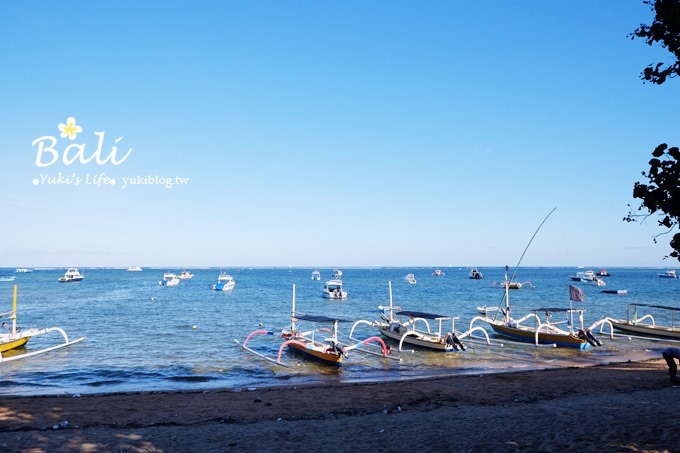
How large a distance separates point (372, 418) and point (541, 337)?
2425cm

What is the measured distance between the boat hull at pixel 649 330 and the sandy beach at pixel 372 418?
20.0 meters

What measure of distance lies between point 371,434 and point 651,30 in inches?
436

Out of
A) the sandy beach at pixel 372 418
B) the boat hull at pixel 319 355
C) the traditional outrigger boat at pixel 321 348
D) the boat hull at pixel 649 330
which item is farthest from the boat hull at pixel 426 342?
the boat hull at pixel 649 330

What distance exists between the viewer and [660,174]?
807 cm

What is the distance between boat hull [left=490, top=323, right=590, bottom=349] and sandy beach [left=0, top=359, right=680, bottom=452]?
38.5 feet

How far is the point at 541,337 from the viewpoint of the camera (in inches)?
1374

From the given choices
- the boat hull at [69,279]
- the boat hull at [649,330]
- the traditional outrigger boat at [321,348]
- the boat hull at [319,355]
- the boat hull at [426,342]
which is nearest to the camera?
the boat hull at [319,355]

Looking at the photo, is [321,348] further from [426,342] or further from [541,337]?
[541,337]

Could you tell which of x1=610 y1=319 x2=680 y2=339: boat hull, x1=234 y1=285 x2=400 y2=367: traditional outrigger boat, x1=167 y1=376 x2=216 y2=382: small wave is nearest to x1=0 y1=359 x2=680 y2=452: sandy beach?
x1=167 y1=376 x2=216 y2=382: small wave

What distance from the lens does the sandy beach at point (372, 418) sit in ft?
39.4

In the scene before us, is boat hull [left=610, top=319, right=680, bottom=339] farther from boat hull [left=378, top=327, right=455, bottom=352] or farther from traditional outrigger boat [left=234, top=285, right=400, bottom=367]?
traditional outrigger boat [left=234, top=285, right=400, bottom=367]

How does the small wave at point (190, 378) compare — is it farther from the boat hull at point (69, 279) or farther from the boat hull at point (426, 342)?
the boat hull at point (69, 279)

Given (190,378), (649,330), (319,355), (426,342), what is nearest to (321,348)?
(319,355)

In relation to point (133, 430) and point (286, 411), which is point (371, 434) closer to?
point (286, 411)
